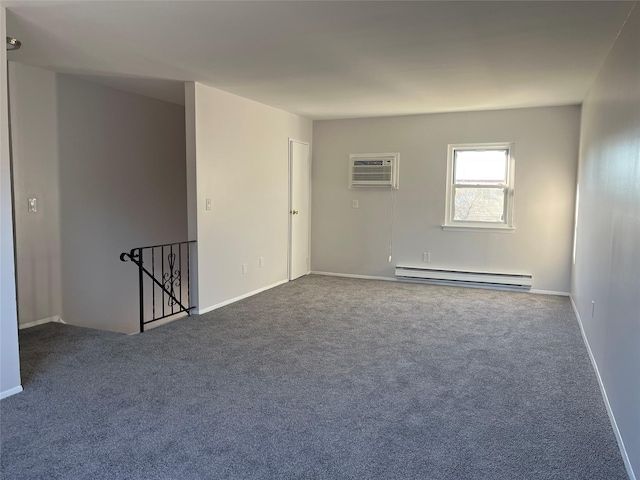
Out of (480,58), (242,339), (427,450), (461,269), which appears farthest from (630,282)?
(461,269)

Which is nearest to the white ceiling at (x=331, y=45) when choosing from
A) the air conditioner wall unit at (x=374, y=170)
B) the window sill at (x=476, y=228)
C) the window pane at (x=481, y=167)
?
the window pane at (x=481, y=167)

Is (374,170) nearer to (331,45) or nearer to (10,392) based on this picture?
(331,45)

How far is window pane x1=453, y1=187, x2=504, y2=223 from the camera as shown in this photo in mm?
6133

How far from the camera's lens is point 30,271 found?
14.1 feet

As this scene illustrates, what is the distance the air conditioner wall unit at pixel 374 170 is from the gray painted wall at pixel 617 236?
276 centimetres

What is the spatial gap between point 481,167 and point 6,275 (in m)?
5.44

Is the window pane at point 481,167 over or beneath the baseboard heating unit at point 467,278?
over

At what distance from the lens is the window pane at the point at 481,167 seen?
6.09 meters

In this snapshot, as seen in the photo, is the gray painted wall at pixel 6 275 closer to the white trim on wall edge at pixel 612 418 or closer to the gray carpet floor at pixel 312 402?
the gray carpet floor at pixel 312 402

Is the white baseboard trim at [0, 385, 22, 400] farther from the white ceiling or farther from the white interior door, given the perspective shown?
the white interior door

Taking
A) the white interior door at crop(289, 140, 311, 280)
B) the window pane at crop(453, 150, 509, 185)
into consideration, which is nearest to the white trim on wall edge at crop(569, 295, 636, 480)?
the window pane at crop(453, 150, 509, 185)

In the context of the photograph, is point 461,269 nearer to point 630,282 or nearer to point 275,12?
point 630,282

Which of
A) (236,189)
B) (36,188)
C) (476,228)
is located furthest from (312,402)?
(476,228)

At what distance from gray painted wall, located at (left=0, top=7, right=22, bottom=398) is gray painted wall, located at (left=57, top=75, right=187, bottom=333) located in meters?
1.86
